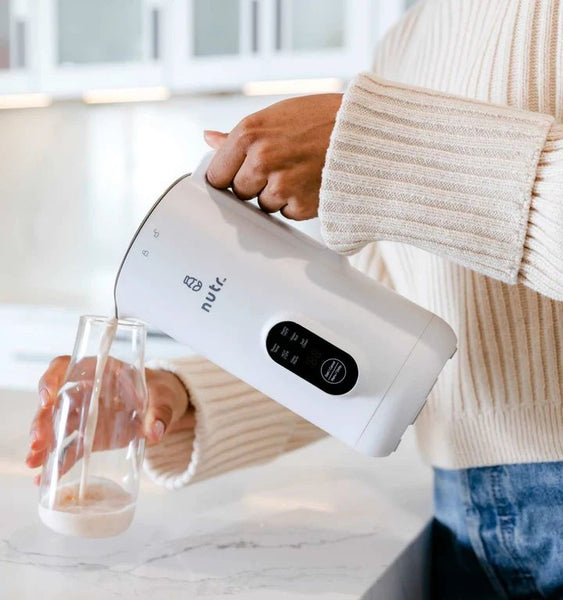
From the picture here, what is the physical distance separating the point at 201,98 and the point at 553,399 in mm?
2374

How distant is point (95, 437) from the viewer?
73 cm

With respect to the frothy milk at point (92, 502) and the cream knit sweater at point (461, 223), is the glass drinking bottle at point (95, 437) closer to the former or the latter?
the frothy milk at point (92, 502)

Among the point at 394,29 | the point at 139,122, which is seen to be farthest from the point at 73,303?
Answer: the point at 394,29

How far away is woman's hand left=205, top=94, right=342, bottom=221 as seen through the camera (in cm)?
63

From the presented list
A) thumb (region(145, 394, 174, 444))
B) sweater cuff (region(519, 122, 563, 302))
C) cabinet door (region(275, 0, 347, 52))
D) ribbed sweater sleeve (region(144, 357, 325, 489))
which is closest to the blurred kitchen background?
cabinet door (region(275, 0, 347, 52))

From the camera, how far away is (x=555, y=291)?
2.02 feet

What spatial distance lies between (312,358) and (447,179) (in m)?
0.18

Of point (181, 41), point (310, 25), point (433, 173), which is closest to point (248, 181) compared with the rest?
point (433, 173)

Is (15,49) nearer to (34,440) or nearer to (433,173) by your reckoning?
(34,440)

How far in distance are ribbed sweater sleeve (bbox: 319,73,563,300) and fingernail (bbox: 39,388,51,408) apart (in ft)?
1.08

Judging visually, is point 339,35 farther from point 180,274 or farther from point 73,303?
point 180,274

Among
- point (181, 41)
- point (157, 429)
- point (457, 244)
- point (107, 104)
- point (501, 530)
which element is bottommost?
point (501, 530)

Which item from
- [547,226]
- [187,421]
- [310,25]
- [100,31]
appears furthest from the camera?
[100,31]

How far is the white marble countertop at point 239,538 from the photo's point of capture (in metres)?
0.65
